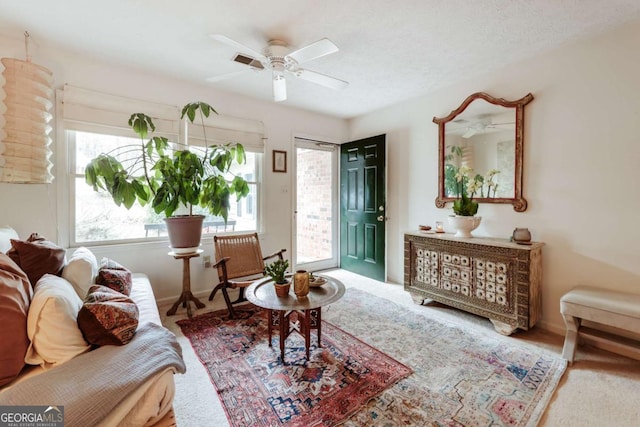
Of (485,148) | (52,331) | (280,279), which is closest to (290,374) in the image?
(280,279)

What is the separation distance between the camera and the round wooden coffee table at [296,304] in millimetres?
1889

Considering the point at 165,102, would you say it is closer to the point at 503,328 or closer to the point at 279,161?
the point at 279,161

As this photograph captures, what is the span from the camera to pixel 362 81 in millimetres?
3062

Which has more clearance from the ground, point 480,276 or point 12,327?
point 12,327

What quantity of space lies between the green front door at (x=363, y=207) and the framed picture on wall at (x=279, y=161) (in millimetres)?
1009

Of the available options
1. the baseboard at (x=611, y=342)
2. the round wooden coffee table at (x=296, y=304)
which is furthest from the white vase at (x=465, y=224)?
the round wooden coffee table at (x=296, y=304)

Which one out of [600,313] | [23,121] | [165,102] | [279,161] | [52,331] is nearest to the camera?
[52,331]

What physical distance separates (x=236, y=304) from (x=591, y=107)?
12.2 ft

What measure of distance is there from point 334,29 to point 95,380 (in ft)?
8.04

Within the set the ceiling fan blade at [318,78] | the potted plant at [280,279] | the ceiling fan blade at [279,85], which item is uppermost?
the ceiling fan blade at [318,78]

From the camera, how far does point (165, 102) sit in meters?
3.02

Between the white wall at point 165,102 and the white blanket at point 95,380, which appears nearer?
the white blanket at point 95,380

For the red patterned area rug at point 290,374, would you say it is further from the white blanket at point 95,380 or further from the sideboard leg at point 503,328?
the sideboard leg at point 503,328

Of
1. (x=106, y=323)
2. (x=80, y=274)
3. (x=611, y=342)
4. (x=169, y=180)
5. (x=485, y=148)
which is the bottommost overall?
(x=611, y=342)
